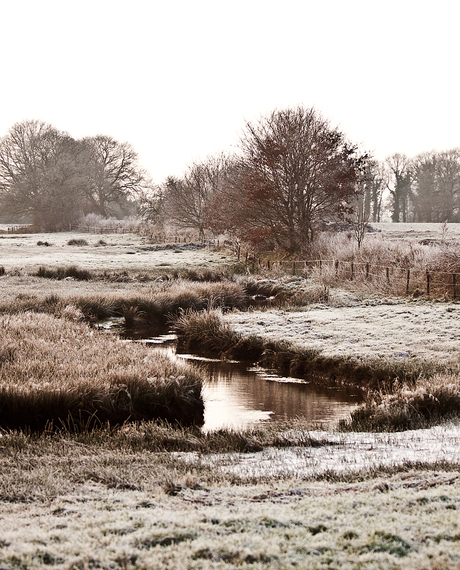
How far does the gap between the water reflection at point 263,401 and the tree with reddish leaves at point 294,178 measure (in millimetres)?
16401

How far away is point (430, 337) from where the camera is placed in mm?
11961

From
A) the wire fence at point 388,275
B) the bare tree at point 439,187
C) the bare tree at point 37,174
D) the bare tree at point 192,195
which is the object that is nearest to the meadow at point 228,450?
the wire fence at point 388,275

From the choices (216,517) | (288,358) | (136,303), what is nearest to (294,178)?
(136,303)

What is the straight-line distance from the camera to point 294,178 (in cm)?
2694

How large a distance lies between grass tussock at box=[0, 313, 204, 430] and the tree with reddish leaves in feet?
57.1

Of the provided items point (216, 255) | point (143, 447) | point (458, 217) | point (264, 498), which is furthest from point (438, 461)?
point (458, 217)

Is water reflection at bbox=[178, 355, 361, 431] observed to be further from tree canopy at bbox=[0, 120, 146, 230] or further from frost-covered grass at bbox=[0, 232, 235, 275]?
tree canopy at bbox=[0, 120, 146, 230]

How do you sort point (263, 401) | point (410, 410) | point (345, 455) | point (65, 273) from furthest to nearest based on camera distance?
1. point (65, 273)
2. point (263, 401)
3. point (410, 410)
4. point (345, 455)

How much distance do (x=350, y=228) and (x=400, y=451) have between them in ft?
82.7

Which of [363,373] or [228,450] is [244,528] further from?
[363,373]

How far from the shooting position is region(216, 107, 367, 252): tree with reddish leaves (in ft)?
87.6

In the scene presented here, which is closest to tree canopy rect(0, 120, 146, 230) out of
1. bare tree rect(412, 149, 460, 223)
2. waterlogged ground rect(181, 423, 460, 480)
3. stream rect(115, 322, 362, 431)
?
bare tree rect(412, 149, 460, 223)

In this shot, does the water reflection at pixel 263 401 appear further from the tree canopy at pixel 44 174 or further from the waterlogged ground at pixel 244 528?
the tree canopy at pixel 44 174

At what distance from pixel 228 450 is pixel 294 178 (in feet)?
71.8
